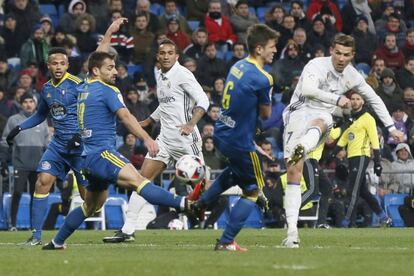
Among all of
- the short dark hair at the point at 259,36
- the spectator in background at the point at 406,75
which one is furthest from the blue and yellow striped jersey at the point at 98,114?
the spectator in background at the point at 406,75

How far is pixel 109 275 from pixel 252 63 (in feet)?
11.8

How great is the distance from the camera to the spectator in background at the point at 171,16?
28.5m

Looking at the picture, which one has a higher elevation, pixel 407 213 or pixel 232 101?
pixel 232 101

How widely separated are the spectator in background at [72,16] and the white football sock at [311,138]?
12.9m

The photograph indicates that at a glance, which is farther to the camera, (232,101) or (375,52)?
(375,52)

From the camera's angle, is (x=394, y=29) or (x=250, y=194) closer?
(x=250, y=194)

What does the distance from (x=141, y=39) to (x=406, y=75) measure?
19.6 ft

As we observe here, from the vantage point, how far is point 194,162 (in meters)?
13.4

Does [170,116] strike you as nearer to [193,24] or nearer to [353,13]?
[193,24]

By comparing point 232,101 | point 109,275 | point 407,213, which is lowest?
point 407,213

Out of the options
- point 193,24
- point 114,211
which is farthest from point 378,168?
point 193,24

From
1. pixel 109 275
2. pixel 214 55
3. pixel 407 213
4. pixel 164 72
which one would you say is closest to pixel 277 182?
pixel 407 213

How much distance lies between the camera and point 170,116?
1750cm

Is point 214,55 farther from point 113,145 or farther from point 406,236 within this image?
point 113,145
